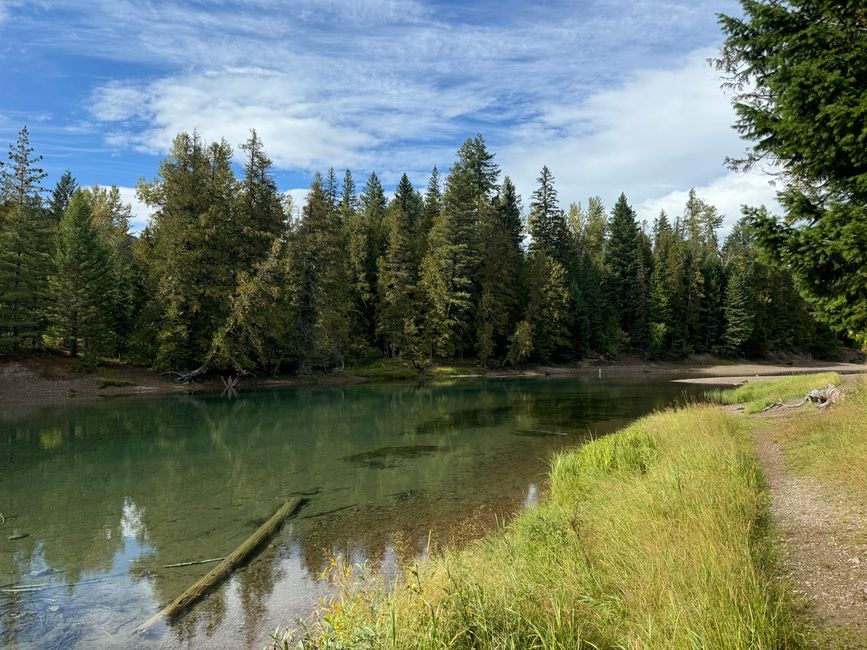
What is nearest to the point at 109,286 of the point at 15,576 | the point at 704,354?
the point at 15,576

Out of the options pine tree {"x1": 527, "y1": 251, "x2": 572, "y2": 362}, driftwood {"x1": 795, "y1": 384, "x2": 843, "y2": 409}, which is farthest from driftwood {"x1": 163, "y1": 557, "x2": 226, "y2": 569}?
pine tree {"x1": 527, "y1": 251, "x2": 572, "y2": 362}

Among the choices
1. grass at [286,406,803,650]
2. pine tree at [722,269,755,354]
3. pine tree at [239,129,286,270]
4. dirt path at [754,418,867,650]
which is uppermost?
pine tree at [239,129,286,270]

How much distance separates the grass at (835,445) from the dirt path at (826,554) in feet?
1.18

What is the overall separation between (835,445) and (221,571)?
11848mm

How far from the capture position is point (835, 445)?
10703mm

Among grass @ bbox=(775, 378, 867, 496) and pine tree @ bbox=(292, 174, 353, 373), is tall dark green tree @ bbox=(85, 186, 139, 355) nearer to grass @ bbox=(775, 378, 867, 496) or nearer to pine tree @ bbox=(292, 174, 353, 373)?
pine tree @ bbox=(292, 174, 353, 373)

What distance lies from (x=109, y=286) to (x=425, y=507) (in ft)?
141

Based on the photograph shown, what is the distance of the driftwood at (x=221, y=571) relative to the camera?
718 cm

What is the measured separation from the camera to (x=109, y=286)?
44.6 metres

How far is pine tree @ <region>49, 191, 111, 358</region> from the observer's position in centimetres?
4009

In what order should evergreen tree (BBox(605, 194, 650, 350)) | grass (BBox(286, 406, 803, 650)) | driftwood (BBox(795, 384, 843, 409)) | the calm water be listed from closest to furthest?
1. grass (BBox(286, 406, 803, 650))
2. the calm water
3. driftwood (BBox(795, 384, 843, 409))
4. evergreen tree (BBox(605, 194, 650, 350))

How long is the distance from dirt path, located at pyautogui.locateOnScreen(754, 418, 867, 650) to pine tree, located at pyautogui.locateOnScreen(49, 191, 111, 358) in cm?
4465

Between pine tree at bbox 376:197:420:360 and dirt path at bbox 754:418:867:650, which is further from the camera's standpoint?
pine tree at bbox 376:197:420:360

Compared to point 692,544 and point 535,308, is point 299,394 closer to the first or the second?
point 535,308
